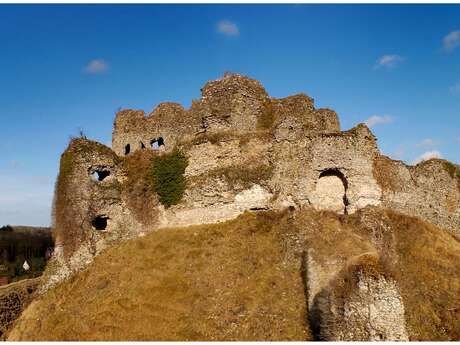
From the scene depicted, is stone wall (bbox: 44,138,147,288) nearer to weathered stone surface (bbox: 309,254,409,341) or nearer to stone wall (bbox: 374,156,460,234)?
weathered stone surface (bbox: 309,254,409,341)

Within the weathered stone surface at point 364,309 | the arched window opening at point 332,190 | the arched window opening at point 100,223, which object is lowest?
the weathered stone surface at point 364,309

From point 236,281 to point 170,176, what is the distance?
26.6 feet

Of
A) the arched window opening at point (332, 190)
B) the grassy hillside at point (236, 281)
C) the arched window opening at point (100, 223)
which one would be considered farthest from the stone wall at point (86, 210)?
→ the arched window opening at point (332, 190)

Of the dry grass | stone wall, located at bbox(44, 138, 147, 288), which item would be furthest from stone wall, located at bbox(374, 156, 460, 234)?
stone wall, located at bbox(44, 138, 147, 288)

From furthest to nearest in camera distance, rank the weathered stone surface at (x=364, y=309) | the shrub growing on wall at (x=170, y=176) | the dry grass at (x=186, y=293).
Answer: the shrub growing on wall at (x=170, y=176) → the dry grass at (x=186, y=293) → the weathered stone surface at (x=364, y=309)

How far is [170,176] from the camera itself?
25078 millimetres

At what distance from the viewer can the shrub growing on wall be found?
24.6 meters

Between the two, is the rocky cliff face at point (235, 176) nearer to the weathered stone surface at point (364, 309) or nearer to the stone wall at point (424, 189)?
the stone wall at point (424, 189)

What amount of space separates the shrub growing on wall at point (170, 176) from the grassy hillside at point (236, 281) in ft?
6.34

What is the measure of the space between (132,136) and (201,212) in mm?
8798

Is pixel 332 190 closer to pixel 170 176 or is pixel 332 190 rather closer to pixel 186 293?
pixel 170 176

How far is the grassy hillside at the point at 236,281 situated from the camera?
17156 mm

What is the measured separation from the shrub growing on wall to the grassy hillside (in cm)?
193

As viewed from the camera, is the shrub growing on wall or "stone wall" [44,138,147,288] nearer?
"stone wall" [44,138,147,288]
